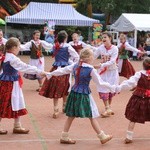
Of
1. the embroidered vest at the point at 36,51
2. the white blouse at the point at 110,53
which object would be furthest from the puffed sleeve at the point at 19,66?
the embroidered vest at the point at 36,51

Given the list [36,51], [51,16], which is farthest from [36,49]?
[51,16]

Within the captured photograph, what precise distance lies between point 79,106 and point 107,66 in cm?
250

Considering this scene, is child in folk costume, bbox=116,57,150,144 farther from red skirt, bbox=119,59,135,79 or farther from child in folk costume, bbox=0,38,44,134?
red skirt, bbox=119,59,135,79

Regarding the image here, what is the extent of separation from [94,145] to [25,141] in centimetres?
104

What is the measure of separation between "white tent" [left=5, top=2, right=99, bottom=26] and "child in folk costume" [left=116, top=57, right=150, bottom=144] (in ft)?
63.9

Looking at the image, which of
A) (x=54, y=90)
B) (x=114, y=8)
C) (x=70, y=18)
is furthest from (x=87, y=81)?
(x=114, y=8)

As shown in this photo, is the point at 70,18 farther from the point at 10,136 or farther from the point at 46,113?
the point at 10,136

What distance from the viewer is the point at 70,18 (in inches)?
1035

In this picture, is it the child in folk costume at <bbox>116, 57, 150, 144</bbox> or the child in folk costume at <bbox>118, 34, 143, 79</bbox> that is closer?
the child in folk costume at <bbox>116, 57, 150, 144</bbox>

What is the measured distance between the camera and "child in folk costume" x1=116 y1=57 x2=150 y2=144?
650 cm

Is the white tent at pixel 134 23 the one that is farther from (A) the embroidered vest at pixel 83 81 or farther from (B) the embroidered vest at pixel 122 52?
(A) the embroidered vest at pixel 83 81

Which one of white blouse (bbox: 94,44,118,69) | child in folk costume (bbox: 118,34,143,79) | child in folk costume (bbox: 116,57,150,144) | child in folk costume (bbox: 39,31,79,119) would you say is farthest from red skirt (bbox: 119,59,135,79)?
child in folk costume (bbox: 116,57,150,144)

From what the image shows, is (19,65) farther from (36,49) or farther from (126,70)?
(126,70)

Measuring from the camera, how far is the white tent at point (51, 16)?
25703 mm
